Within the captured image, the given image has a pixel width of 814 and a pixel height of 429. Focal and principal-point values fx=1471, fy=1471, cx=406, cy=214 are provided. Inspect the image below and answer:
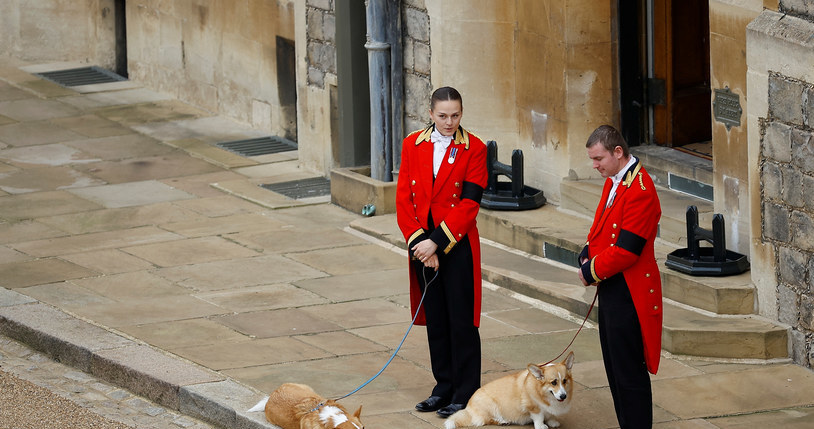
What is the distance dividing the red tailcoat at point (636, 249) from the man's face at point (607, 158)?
6 centimetres

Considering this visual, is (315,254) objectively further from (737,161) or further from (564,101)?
(737,161)

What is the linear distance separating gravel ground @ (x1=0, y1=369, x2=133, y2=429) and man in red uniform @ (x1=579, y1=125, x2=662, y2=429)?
288 centimetres

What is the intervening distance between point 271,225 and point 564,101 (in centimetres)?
281

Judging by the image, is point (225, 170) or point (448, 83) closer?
point (448, 83)

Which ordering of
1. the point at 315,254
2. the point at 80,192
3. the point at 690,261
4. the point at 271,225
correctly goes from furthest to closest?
the point at 80,192
the point at 271,225
the point at 315,254
the point at 690,261

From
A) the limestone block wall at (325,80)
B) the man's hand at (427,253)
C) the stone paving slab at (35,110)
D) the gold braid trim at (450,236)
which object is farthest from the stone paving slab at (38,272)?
the stone paving slab at (35,110)

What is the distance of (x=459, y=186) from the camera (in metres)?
8.19

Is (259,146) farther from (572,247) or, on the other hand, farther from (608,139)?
(608,139)

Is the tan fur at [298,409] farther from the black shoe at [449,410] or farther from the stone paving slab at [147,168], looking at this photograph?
the stone paving slab at [147,168]

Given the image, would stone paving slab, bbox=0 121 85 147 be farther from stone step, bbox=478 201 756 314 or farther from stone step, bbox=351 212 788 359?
stone step, bbox=478 201 756 314

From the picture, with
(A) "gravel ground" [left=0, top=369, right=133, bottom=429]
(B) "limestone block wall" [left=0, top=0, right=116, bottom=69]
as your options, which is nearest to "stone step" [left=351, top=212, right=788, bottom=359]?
(A) "gravel ground" [left=0, top=369, right=133, bottom=429]

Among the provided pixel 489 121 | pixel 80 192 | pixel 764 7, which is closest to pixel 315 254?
pixel 489 121

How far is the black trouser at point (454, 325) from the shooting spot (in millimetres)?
8195

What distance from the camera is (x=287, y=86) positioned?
15.9 meters
